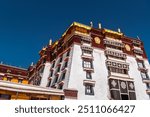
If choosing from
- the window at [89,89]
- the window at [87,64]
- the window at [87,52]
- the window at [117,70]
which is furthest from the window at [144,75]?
the window at [89,89]

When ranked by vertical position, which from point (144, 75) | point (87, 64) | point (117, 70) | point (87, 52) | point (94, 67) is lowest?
point (144, 75)

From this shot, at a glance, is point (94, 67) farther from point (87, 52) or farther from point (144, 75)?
point (144, 75)

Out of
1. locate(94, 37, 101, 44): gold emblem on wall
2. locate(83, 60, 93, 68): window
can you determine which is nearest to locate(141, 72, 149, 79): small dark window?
locate(94, 37, 101, 44): gold emblem on wall

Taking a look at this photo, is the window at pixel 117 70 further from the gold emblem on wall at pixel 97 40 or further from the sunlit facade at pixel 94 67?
the gold emblem on wall at pixel 97 40

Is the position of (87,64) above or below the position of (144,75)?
above

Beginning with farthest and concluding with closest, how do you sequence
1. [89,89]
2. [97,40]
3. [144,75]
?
1. [144,75]
2. [97,40]
3. [89,89]

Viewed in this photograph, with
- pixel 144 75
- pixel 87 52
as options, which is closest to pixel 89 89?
pixel 87 52

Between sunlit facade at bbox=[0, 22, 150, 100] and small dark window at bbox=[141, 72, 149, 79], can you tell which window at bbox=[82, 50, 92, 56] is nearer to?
sunlit facade at bbox=[0, 22, 150, 100]

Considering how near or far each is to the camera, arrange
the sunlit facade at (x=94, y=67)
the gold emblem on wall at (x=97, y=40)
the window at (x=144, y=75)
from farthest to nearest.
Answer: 1. the window at (x=144, y=75)
2. the gold emblem on wall at (x=97, y=40)
3. the sunlit facade at (x=94, y=67)

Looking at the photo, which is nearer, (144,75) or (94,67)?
(94,67)

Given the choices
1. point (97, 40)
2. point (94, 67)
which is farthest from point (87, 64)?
point (97, 40)

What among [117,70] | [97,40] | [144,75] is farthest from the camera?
[144,75]

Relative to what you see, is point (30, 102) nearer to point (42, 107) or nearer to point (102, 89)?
point (42, 107)

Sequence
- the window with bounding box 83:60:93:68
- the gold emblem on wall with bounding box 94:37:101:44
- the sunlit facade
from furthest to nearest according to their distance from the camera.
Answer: the gold emblem on wall with bounding box 94:37:101:44, the window with bounding box 83:60:93:68, the sunlit facade
